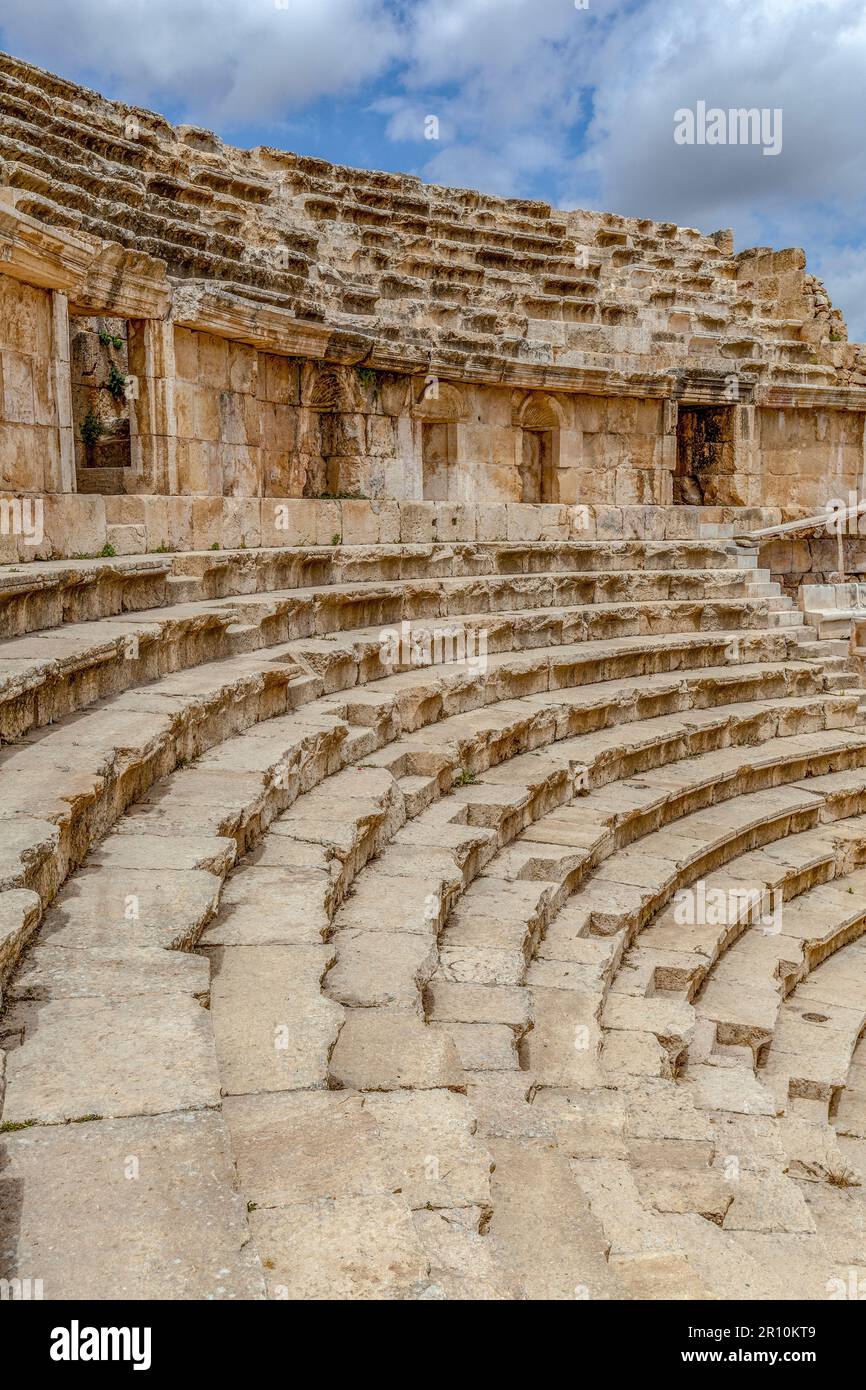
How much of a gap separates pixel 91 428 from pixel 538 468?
21.9 feet

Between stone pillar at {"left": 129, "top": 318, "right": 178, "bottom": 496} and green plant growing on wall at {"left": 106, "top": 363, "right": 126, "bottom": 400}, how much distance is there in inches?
16.5

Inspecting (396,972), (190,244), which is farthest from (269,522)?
(396,972)

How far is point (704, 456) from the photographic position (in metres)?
16.3

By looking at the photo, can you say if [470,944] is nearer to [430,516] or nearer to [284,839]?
[284,839]

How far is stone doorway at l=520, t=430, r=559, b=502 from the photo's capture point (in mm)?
14873

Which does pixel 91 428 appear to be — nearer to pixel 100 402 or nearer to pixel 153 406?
pixel 100 402

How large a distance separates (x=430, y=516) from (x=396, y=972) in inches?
308

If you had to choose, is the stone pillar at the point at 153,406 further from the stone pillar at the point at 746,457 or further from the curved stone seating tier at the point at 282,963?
the stone pillar at the point at 746,457

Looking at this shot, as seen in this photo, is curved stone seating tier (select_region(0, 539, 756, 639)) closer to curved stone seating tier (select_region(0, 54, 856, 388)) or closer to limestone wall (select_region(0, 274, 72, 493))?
limestone wall (select_region(0, 274, 72, 493))

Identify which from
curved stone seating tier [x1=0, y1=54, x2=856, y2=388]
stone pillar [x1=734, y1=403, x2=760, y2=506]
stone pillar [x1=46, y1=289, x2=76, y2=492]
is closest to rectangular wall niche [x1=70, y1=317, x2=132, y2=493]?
curved stone seating tier [x1=0, y1=54, x2=856, y2=388]

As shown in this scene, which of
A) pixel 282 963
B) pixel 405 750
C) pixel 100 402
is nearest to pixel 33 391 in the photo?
pixel 100 402

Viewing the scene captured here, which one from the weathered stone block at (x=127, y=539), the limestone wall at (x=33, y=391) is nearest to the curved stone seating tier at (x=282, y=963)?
the weathered stone block at (x=127, y=539)

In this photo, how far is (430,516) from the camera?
38.0 ft

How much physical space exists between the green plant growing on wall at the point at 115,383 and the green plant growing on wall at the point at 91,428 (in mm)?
240
